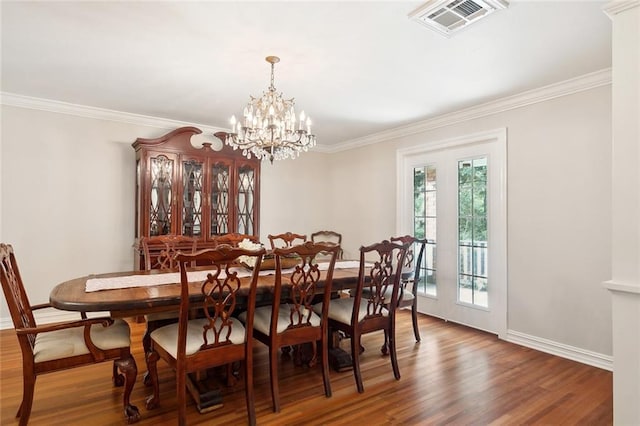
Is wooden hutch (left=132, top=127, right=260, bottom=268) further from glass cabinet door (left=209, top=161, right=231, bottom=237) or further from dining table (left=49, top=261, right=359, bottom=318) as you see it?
dining table (left=49, top=261, right=359, bottom=318)

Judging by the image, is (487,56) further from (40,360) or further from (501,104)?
(40,360)

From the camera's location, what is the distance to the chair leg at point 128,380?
210 centimetres

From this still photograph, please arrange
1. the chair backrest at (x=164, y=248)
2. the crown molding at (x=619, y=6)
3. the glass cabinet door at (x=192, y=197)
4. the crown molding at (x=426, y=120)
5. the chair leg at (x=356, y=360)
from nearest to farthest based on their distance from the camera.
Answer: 1. the crown molding at (x=619, y=6)
2. the chair leg at (x=356, y=360)
3. the crown molding at (x=426, y=120)
4. the chair backrest at (x=164, y=248)
5. the glass cabinet door at (x=192, y=197)

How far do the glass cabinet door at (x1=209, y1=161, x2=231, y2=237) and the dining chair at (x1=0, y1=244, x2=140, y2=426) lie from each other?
7.55 ft

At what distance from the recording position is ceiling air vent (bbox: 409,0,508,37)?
2.05 metres

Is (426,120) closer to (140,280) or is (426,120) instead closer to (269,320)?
(269,320)

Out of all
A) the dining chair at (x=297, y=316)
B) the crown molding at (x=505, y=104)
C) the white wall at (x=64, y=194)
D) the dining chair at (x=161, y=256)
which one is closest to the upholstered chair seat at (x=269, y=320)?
the dining chair at (x=297, y=316)

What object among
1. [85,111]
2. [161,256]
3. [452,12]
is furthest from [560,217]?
[85,111]

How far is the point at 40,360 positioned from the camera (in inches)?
77.8

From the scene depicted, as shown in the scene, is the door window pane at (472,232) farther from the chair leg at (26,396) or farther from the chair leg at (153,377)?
the chair leg at (26,396)

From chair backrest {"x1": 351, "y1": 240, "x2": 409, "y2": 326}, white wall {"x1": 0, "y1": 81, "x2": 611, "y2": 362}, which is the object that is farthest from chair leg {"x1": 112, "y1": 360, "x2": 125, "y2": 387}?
white wall {"x1": 0, "y1": 81, "x2": 611, "y2": 362}

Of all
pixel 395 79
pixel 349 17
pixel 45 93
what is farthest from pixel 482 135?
pixel 45 93

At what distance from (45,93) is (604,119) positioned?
519 centimetres

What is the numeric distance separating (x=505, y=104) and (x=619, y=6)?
6.43ft
